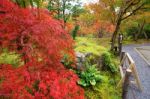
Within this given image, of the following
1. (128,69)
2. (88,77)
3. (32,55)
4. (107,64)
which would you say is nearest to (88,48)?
(107,64)

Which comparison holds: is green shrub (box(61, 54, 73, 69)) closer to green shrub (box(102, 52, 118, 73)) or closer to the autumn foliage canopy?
the autumn foliage canopy

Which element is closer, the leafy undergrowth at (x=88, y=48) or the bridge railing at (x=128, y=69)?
the bridge railing at (x=128, y=69)

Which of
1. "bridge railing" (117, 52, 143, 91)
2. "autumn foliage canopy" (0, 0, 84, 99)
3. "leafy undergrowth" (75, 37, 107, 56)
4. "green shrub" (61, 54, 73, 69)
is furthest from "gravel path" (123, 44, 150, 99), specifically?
"autumn foliage canopy" (0, 0, 84, 99)

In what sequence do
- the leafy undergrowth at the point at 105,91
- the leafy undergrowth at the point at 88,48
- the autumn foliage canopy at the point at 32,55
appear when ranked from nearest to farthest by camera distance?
1. the autumn foliage canopy at the point at 32,55
2. the leafy undergrowth at the point at 105,91
3. the leafy undergrowth at the point at 88,48

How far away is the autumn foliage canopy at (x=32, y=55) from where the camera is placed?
4.14 metres

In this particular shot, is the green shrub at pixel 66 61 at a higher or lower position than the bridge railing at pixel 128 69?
higher

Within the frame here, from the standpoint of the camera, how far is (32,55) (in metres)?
4.59

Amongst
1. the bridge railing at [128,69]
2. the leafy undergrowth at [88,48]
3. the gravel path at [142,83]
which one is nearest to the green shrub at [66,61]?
the leafy undergrowth at [88,48]

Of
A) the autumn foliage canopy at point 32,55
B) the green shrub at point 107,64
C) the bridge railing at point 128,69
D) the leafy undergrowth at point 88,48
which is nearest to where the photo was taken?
Answer: the autumn foliage canopy at point 32,55

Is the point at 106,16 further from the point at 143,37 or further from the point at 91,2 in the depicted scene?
the point at 143,37

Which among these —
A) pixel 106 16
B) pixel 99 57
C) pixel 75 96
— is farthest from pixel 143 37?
pixel 75 96

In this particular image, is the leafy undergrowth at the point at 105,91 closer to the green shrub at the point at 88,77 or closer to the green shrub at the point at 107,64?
the green shrub at the point at 88,77

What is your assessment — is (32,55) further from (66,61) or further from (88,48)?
(88,48)

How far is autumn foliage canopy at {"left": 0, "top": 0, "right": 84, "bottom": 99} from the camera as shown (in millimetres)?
4137
